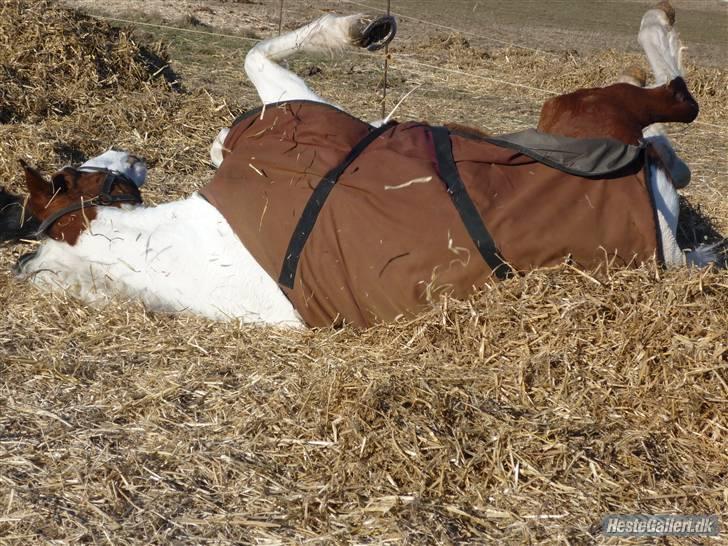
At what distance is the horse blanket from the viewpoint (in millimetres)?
3385

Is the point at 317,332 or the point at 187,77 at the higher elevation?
the point at 317,332

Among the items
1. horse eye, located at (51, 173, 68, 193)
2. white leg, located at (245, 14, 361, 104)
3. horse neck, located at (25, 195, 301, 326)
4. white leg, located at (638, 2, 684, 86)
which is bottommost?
horse neck, located at (25, 195, 301, 326)

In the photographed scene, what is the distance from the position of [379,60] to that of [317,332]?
7479 mm

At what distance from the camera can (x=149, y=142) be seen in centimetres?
615

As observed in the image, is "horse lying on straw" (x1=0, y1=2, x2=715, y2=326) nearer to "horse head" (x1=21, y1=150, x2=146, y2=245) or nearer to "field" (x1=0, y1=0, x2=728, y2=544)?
"horse head" (x1=21, y1=150, x2=146, y2=245)

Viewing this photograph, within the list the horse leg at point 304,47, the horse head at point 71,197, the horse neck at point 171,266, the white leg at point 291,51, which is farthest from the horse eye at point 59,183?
the white leg at point 291,51

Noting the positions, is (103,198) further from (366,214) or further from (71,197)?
(366,214)

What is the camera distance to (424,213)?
344cm

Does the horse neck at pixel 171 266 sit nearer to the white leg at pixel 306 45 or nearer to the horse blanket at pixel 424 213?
the horse blanket at pixel 424 213

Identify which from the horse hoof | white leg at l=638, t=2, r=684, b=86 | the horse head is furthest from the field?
the horse hoof

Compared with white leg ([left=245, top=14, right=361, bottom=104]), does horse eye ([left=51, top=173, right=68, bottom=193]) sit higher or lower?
lower

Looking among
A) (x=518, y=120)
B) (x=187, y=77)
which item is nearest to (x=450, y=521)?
(x=518, y=120)

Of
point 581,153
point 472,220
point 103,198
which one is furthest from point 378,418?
point 103,198

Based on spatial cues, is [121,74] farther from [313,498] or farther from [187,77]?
[313,498]
